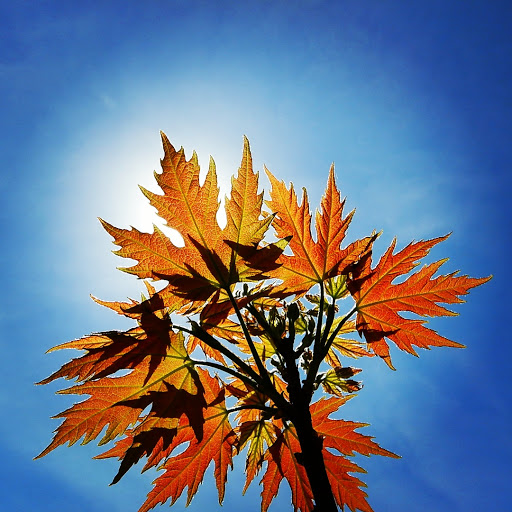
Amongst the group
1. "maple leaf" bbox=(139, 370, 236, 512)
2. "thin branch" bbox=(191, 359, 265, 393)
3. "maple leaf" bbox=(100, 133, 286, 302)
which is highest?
"maple leaf" bbox=(100, 133, 286, 302)

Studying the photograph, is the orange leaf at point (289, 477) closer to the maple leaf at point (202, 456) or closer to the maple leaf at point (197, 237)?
the maple leaf at point (202, 456)

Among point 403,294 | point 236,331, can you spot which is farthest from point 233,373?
point 403,294

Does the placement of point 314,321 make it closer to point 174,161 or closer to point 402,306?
point 402,306

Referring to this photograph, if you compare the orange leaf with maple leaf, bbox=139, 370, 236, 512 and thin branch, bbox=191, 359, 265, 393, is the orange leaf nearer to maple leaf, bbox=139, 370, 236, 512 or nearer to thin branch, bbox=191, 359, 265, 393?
maple leaf, bbox=139, 370, 236, 512

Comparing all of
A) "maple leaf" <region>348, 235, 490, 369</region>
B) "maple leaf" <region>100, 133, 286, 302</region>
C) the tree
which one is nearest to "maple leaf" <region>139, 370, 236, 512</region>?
the tree

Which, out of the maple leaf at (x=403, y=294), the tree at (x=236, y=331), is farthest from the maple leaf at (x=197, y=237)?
the maple leaf at (x=403, y=294)

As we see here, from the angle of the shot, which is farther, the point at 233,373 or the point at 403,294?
the point at 403,294

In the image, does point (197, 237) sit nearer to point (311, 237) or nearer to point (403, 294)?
point (311, 237)

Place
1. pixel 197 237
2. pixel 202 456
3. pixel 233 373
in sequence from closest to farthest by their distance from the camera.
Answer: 1. pixel 233 373
2. pixel 197 237
3. pixel 202 456
